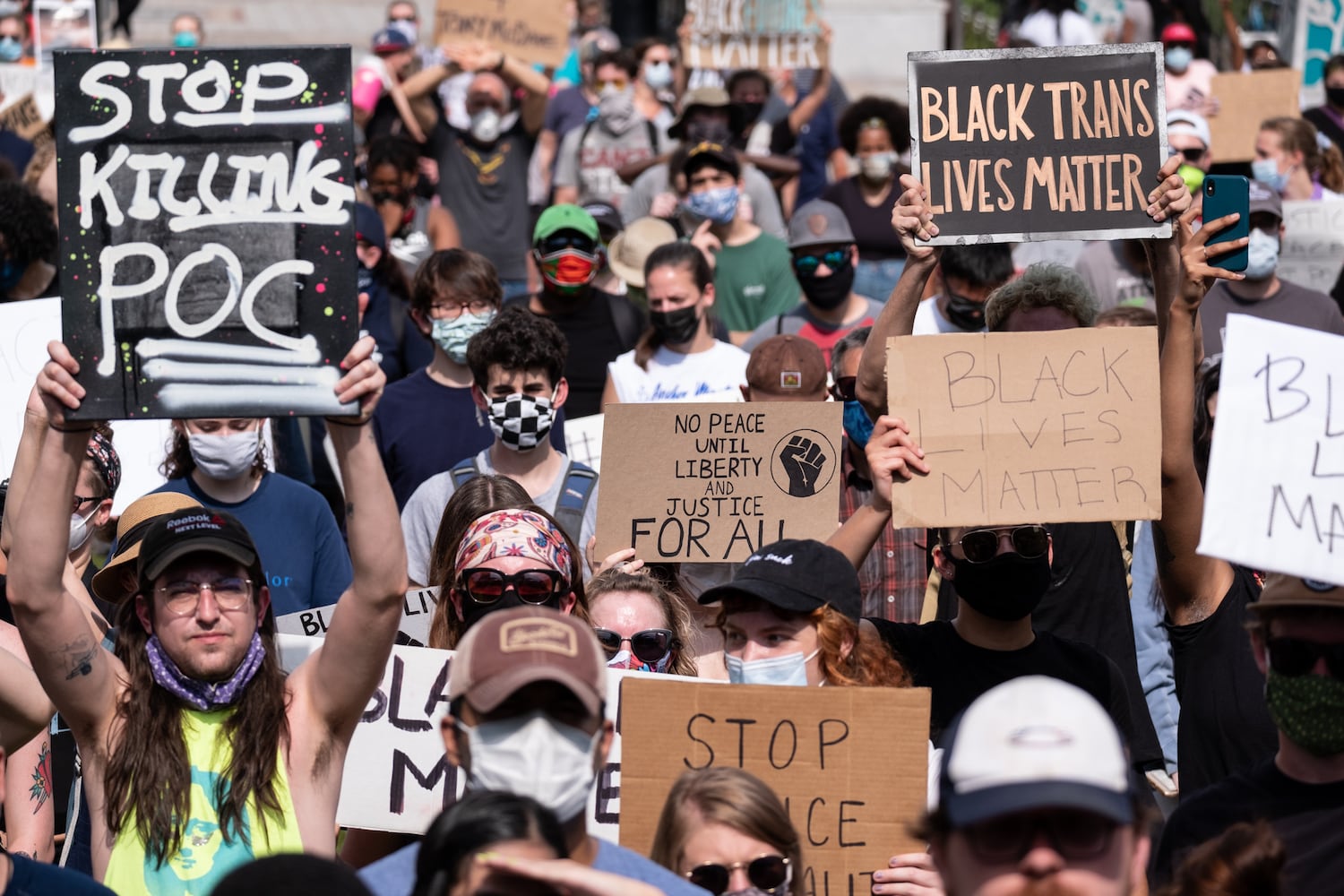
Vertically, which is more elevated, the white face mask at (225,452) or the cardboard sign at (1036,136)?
the cardboard sign at (1036,136)

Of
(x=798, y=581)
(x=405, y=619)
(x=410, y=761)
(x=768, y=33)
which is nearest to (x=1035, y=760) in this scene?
(x=798, y=581)

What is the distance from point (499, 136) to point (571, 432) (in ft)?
15.8

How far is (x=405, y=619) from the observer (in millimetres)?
5773

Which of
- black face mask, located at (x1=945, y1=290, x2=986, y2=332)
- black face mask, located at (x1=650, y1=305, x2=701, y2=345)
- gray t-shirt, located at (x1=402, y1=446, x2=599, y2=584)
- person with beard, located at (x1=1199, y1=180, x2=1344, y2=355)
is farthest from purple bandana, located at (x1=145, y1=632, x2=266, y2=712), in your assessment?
person with beard, located at (x1=1199, y1=180, x2=1344, y2=355)

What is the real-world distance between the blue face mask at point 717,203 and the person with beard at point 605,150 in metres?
2.06

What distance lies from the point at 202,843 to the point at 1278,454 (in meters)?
2.38

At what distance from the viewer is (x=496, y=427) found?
261 inches

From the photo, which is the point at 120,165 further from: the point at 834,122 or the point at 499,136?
the point at 834,122

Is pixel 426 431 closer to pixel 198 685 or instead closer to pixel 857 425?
pixel 857 425

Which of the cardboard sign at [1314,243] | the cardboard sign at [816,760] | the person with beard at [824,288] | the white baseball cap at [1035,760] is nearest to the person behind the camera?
the white baseball cap at [1035,760]

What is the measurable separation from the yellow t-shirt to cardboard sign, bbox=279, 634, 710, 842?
29.0 inches

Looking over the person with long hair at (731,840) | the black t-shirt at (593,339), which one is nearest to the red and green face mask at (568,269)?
the black t-shirt at (593,339)

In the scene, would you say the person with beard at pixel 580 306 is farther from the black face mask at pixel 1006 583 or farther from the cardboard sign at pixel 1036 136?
the black face mask at pixel 1006 583

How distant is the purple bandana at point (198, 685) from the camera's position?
421 cm
